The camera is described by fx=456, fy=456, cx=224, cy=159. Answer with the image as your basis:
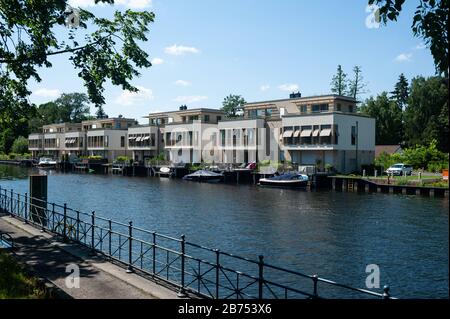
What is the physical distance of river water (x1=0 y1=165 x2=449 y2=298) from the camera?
864 inches

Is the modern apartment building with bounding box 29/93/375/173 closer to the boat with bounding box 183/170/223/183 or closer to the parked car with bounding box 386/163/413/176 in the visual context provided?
the parked car with bounding box 386/163/413/176

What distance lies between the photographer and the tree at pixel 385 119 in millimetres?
97875

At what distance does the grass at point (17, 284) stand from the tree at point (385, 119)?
9414 cm

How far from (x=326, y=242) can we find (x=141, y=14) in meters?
17.8

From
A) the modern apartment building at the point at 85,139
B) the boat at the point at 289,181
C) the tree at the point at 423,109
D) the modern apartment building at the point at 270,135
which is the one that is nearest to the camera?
the boat at the point at 289,181

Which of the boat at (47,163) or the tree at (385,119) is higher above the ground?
the tree at (385,119)

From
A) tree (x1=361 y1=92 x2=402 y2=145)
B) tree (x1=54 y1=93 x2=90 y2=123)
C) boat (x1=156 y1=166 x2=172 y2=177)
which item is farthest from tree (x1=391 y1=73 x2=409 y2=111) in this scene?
tree (x1=54 y1=93 x2=90 y2=123)

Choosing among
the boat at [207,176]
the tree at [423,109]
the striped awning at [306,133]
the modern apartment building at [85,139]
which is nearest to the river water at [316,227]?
the striped awning at [306,133]

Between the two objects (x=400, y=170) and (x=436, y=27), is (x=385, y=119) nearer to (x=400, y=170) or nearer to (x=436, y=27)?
(x=400, y=170)

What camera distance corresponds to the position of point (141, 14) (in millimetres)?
17406

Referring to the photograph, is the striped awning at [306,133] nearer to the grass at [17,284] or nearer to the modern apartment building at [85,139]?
the grass at [17,284]

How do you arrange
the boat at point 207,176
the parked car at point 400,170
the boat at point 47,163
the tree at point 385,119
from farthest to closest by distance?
the boat at point 47,163, the tree at point 385,119, the boat at point 207,176, the parked car at point 400,170

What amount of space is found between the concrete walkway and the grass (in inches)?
28.5
